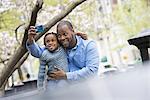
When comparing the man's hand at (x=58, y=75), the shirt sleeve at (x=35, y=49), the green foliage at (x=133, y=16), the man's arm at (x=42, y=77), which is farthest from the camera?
the green foliage at (x=133, y=16)

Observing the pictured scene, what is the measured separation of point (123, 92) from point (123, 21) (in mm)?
27659

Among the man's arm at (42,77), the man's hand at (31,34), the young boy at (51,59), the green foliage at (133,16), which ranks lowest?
the man's arm at (42,77)

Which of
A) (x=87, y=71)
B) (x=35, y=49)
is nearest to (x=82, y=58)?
(x=87, y=71)

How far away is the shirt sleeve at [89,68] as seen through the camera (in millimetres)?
2957

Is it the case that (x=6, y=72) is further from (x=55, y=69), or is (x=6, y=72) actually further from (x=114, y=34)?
(x=114, y=34)

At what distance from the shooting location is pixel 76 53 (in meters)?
3.11

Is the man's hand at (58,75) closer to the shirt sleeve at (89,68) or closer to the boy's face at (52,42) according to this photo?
the shirt sleeve at (89,68)

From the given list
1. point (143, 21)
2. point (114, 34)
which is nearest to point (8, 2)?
point (143, 21)

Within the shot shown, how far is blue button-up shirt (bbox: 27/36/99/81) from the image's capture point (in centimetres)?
300

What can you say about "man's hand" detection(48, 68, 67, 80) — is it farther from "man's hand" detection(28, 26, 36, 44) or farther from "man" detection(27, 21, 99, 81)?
"man's hand" detection(28, 26, 36, 44)

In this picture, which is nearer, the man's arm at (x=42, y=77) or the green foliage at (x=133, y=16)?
the man's arm at (x=42, y=77)

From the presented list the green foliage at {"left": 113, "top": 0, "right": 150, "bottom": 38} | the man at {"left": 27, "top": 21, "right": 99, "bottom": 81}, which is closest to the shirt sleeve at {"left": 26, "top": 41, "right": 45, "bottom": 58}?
the man at {"left": 27, "top": 21, "right": 99, "bottom": 81}

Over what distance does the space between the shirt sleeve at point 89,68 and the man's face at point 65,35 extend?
0.60 ft

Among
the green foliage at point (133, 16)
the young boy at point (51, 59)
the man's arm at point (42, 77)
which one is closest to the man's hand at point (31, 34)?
the young boy at point (51, 59)
